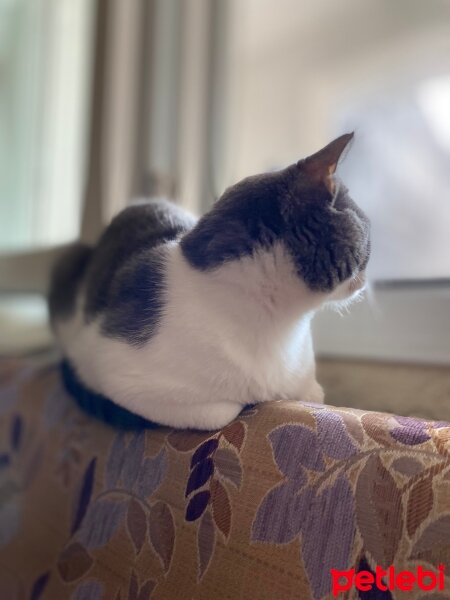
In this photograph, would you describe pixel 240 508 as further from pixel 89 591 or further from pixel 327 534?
pixel 89 591

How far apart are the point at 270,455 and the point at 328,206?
1.15 feet

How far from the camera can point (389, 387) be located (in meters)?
0.91

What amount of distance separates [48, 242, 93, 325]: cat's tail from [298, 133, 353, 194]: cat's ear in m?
0.62

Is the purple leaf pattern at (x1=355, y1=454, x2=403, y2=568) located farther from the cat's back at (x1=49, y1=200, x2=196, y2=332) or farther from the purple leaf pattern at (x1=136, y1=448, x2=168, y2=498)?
the cat's back at (x1=49, y1=200, x2=196, y2=332)

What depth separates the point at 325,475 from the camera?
2.00 ft

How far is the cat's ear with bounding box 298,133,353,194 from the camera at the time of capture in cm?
68

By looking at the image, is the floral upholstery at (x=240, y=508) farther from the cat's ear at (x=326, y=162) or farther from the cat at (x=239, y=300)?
the cat's ear at (x=326, y=162)

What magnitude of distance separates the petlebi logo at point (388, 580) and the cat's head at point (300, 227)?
0.37 meters

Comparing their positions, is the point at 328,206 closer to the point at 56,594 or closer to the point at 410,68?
the point at 410,68

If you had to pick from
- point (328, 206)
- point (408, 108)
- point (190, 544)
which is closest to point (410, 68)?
point (408, 108)

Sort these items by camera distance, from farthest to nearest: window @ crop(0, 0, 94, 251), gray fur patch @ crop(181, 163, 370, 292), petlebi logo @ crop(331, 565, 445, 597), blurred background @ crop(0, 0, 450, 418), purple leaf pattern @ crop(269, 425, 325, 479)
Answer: window @ crop(0, 0, 94, 251)
blurred background @ crop(0, 0, 450, 418)
gray fur patch @ crop(181, 163, 370, 292)
purple leaf pattern @ crop(269, 425, 325, 479)
petlebi logo @ crop(331, 565, 445, 597)

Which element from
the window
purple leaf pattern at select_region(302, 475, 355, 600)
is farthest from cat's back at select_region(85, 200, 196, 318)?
the window

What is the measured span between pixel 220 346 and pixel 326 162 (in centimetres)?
30

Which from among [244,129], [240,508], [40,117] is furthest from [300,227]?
[40,117]
